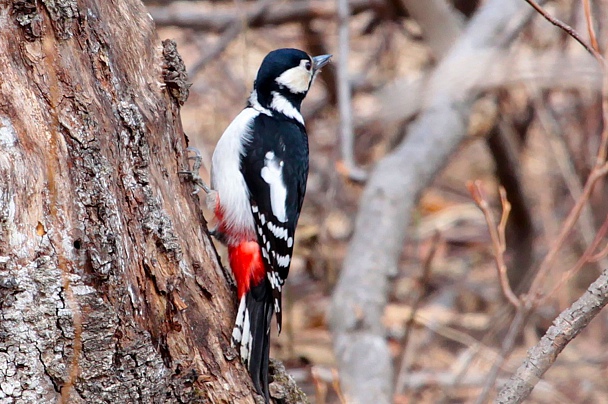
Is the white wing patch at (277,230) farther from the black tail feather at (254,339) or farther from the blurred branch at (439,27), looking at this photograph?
the blurred branch at (439,27)

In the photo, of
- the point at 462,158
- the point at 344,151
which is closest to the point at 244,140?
the point at 344,151

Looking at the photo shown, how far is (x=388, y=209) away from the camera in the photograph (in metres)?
3.99

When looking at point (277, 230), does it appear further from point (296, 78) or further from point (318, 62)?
point (318, 62)

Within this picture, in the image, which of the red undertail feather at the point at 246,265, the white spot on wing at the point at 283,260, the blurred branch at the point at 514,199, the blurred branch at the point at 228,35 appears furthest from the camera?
the blurred branch at the point at 514,199

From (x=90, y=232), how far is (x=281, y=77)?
6.71 feet

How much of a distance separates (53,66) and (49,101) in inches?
4.1

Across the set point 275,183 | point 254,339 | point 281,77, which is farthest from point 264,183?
point 254,339

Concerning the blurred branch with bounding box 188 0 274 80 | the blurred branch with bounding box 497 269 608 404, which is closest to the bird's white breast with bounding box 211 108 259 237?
the blurred branch with bounding box 497 269 608 404

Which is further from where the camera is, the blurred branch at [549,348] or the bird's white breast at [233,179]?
the bird's white breast at [233,179]

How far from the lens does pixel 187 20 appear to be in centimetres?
591

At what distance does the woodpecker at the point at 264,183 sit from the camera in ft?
10.4

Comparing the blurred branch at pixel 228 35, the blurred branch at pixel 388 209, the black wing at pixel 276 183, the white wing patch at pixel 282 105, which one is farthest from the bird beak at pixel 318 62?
the blurred branch at pixel 228 35

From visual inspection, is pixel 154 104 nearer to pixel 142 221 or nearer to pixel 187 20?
pixel 142 221

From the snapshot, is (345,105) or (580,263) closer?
(580,263)
